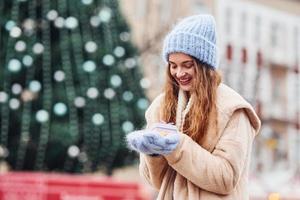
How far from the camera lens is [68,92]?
7.50 metres

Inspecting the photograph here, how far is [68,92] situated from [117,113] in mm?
640

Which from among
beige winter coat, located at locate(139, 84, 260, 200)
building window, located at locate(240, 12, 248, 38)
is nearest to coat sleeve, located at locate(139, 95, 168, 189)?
beige winter coat, located at locate(139, 84, 260, 200)

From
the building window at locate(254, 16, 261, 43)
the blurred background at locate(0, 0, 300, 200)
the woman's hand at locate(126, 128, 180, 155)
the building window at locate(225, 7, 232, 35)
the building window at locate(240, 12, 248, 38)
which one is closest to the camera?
the woman's hand at locate(126, 128, 180, 155)

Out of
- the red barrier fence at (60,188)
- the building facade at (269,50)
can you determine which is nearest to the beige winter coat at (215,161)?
the red barrier fence at (60,188)

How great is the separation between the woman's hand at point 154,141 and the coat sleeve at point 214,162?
0.03m

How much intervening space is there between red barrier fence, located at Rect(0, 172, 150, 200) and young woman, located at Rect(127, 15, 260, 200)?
17.5 feet

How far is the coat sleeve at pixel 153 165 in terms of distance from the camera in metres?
1.92

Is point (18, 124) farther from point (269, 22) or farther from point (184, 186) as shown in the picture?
point (269, 22)

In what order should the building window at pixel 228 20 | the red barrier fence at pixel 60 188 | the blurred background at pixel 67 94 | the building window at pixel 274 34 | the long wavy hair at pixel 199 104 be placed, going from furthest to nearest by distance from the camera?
1. the building window at pixel 274 34
2. the building window at pixel 228 20
3. the blurred background at pixel 67 94
4. the red barrier fence at pixel 60 188
5. the long wavy hair at pixel 199 104

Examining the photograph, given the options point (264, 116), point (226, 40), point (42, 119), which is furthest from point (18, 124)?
point (264, 116)

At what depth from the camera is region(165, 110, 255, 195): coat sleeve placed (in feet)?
6.01

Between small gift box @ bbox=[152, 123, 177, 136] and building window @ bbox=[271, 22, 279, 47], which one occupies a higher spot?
building window @ bbox=[271, 22, 279, 47]

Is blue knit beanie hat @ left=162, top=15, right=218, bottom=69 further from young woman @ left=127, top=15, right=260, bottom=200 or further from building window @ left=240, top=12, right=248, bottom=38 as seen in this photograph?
building window @ left=240, top=12, right=248, bottom=38

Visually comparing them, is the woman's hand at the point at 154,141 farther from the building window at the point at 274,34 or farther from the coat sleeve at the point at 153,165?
the building window at the point at 274,34
